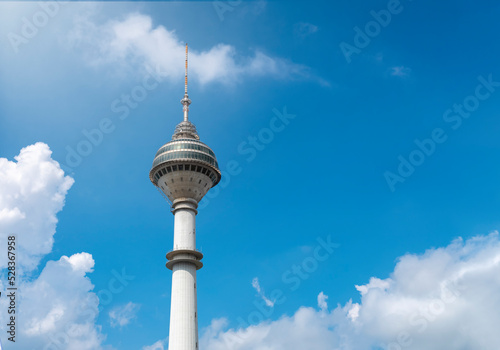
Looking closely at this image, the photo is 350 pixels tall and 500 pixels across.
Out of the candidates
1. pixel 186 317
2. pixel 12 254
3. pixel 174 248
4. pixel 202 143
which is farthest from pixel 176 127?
pixel 12 254

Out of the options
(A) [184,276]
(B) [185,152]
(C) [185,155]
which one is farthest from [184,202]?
(A) [184,276]

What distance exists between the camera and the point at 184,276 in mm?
119438

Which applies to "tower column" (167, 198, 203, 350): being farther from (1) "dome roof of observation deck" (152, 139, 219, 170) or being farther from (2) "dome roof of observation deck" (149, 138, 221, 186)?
(1) "dome roof of observation deck" (152, 139, 219, 170)

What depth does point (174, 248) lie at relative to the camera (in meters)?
122

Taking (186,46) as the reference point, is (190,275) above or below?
below

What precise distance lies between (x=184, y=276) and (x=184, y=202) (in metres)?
16.8

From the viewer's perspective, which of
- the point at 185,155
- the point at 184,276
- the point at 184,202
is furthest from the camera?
the point at 185,155

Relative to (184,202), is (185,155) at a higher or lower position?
higher

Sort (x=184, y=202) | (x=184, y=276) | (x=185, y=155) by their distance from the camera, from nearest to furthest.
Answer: (x=184, y=276) < (x=184, y=202) < (x=185, y=155)

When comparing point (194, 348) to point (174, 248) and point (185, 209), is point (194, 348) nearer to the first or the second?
point (174, 248)

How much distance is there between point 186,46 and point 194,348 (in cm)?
7678

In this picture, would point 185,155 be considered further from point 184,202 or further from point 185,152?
point 184,202

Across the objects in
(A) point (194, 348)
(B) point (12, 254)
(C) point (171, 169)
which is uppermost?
(C) point (171, 169)

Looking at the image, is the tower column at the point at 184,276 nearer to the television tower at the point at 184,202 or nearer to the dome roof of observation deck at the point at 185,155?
the television tower at the point at 184,202
